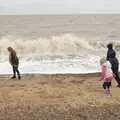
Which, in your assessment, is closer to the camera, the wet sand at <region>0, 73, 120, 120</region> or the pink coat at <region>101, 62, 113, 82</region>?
the wet sand at <region>0, 73, 120, 120</region>

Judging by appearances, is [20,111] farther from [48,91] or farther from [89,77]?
[89,77]

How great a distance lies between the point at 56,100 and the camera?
40.8ft

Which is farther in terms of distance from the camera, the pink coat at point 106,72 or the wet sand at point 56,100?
the pink coat at point 106,72

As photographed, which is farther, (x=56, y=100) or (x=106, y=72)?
(x=106, y=72)

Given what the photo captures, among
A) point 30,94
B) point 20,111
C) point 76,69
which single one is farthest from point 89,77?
point 20,111

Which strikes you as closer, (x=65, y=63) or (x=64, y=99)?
(x=64, y=99)

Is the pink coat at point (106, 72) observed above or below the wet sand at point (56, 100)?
above

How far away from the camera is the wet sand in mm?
10508

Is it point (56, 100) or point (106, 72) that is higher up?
point (106, 72)

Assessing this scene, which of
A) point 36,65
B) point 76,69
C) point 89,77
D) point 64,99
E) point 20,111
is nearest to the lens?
point 20,111

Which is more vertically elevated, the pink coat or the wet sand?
the pink coat

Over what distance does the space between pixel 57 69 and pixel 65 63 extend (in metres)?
1.98

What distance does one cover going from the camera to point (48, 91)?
14.1 m

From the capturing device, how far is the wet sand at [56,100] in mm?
10508
